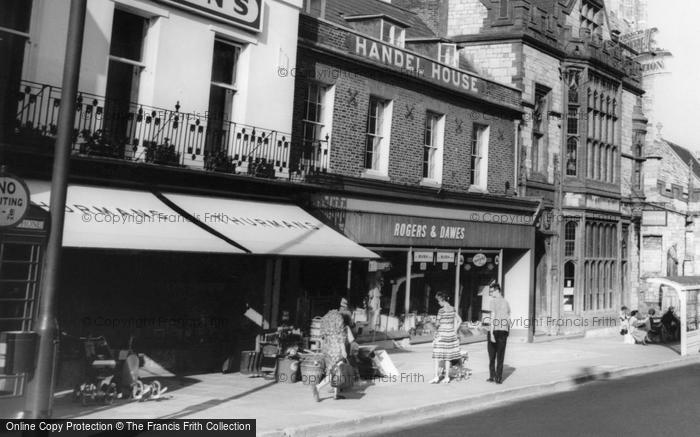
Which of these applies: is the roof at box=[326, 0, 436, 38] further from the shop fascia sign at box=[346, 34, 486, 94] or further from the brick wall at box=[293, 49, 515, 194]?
the brick wall at box=[293, 49, 515, 194]

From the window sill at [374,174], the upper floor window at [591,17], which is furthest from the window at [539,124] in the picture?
the window sill at [374,174]

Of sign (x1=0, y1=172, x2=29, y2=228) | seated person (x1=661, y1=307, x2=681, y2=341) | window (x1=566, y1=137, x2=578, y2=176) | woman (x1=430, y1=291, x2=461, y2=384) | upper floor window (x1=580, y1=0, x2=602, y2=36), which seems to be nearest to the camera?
sign (x1=0, y1=172, x2=29, y2=228)

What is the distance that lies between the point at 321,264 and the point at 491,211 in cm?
674

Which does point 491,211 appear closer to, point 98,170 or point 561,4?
point 561,4

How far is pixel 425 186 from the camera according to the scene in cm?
1808

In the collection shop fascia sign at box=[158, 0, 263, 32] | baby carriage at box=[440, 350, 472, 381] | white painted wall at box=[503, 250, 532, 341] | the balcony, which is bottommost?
baby carriage at box=[440, 350, 472, 381]

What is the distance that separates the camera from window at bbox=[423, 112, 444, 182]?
18.9 meters

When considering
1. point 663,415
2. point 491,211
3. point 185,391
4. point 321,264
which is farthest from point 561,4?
point 185,391

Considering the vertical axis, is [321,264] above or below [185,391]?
above

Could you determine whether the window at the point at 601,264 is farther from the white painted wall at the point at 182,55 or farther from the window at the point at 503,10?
the white painted wall at the point at 182,55

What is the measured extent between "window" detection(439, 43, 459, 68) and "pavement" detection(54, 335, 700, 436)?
8.93m

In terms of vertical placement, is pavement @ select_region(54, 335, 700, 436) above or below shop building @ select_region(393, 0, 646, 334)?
below

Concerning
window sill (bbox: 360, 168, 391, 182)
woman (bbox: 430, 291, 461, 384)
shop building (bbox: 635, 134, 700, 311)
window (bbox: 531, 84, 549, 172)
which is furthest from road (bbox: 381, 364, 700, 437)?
shop building (bbox: 635, 134, 700, 311)

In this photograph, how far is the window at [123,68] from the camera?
12.0 metres
